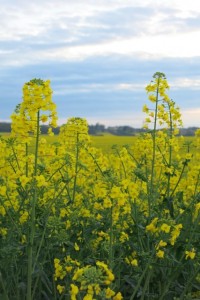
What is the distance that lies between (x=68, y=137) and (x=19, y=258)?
5.25 feet

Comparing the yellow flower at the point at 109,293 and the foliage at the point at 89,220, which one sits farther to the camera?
the foliage at the point at 89,220

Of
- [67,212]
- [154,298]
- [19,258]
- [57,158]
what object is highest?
[57,158]

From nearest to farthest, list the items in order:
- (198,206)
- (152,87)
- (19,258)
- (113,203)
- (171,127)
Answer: (113,203), (198,206), (19,258), (152,87), (171,127)

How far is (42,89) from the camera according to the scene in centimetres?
437

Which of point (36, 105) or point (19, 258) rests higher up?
point (36, 105)

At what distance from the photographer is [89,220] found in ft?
17.3

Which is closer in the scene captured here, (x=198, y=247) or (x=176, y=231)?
(x=176, y=231)

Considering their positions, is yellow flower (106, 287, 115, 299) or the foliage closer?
yellow flower (106, 287, 115, 299)

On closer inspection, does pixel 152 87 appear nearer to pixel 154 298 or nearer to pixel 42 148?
pixel 42 148

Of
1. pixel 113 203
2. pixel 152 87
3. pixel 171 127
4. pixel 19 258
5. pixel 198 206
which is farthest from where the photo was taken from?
pixel 171 127

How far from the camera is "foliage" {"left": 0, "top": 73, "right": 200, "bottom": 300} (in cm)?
438

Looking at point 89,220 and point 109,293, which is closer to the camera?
point 109,293

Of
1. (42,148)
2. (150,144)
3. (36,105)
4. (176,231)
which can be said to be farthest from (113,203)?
(150,144)

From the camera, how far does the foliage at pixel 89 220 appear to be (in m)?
4.38
